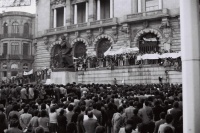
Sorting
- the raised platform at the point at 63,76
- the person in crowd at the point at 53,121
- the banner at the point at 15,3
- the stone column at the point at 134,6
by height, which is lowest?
the person in crowd at the point at 53,121

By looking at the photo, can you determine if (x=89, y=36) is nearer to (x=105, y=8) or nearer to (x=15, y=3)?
(x=105, y=8)

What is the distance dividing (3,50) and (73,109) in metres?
53.6

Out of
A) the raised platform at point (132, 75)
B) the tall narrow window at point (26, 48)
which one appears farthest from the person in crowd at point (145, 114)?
the tall narrow window at point (26, 48)

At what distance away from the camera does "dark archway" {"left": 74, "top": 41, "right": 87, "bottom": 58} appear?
44.7 meters

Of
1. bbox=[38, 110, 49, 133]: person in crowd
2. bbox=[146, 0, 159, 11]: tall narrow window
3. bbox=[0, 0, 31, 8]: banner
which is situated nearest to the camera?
bbox=[38, 110, 49, 133]: person in crowd

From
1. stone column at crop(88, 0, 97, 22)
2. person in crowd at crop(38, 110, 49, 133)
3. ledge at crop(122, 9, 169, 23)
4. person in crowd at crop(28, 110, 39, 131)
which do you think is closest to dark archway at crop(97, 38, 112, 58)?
stone column at crop(88, 0, 97, 22)

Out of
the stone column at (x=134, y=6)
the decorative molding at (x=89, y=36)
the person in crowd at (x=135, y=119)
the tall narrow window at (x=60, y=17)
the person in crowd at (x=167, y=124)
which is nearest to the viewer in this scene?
the person in crowd at (x=167, y=124)

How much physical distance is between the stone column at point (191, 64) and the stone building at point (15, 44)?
178ft

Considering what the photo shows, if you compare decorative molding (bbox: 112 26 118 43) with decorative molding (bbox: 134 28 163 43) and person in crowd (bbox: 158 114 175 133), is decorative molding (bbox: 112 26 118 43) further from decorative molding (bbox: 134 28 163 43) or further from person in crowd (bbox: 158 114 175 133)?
person in crowd (bbox: 158 114 175 133)

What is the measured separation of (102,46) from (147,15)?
889cm

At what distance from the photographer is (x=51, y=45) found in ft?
158

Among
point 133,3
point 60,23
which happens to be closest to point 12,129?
point 133,3

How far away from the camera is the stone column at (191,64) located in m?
7.27

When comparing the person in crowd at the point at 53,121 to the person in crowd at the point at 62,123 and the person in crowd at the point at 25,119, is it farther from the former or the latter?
the person in crowd at the point at 25,119
